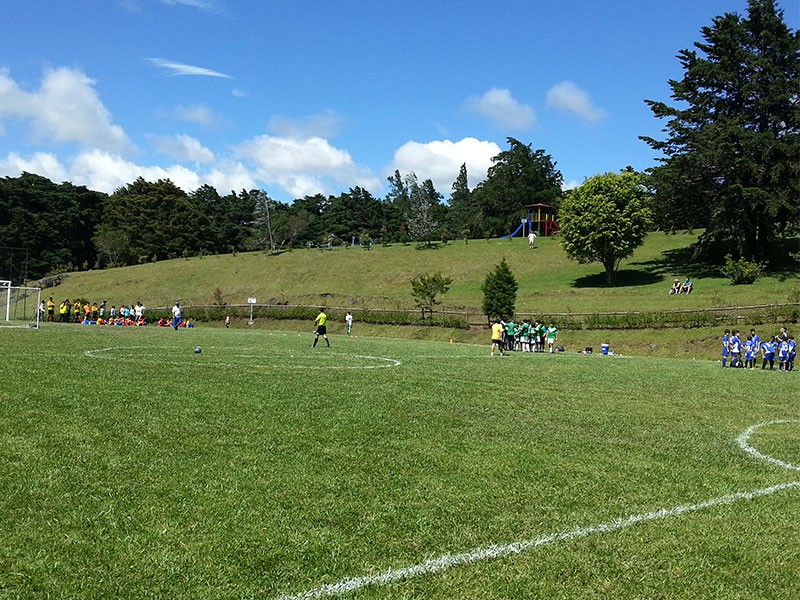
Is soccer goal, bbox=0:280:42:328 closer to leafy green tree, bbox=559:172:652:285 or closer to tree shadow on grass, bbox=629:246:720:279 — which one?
leafy green tree, bbox=559:172:652:285

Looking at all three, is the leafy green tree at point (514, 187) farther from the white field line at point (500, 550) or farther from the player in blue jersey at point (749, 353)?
the white field line at point (500, 550)

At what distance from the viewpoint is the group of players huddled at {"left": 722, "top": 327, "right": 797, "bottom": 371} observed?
2661cm

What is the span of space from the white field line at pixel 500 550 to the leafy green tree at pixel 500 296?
38074 mm

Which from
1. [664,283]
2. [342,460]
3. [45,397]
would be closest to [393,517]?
[342,460]

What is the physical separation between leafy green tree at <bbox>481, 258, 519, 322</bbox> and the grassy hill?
470 cm

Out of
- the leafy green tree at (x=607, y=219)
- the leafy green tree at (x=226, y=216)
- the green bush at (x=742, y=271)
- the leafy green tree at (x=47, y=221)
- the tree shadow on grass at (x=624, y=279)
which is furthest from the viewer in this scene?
the leafy green tree at (x=226, y=216)

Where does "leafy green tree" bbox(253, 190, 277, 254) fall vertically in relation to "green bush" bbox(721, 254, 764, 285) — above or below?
above

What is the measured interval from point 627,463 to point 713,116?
52863 mm

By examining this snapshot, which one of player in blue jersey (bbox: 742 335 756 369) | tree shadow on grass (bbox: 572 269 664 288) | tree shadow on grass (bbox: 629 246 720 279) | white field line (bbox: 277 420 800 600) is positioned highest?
tree shadow on grass (bbox: 629 246 720 279)

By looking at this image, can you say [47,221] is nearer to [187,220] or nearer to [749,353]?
[187,220]

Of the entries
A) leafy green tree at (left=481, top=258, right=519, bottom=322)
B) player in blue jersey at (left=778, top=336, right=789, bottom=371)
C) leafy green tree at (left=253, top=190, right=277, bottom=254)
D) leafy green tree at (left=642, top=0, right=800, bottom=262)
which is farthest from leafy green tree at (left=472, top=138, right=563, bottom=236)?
player in blue jersey at (left=778, top=336, right=789, bottom=371)

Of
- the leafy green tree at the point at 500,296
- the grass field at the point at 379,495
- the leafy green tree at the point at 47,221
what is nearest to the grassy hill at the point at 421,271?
the leafy green tree at the point at 500,296

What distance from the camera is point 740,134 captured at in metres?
48.2

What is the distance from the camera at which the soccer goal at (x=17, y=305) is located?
3687 cm
